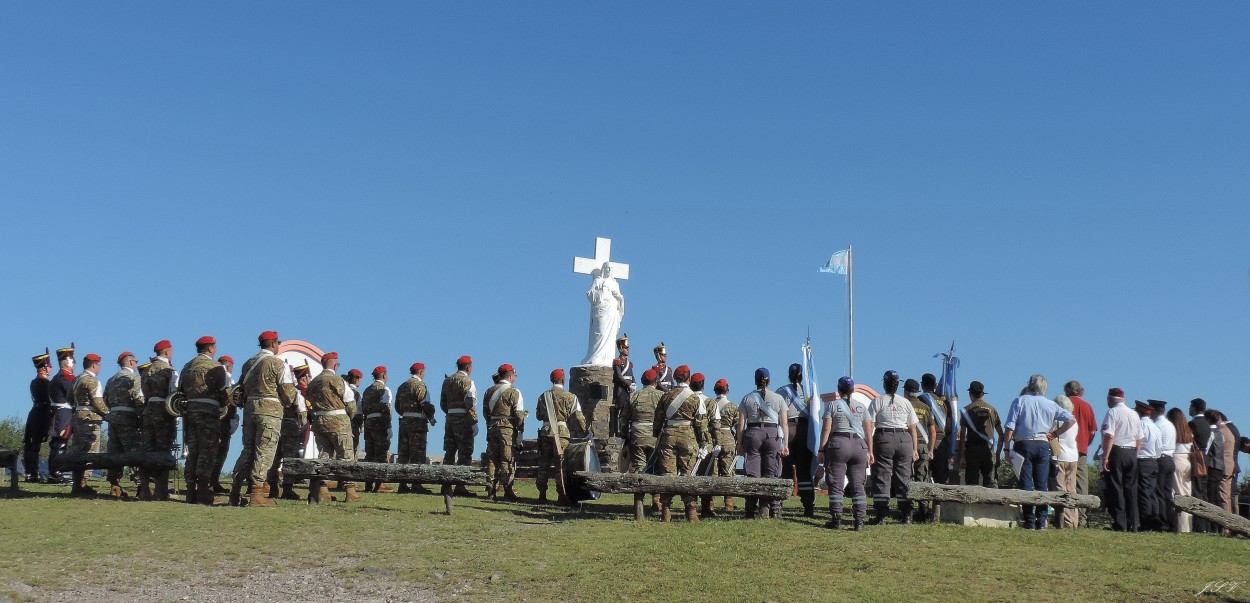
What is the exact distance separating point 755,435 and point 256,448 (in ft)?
19.2

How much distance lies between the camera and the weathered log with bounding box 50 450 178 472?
13.8 meters

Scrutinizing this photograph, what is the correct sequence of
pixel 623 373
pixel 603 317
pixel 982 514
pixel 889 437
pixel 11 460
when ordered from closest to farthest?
pixel 889 437, pixel 982 514, pixel 11 460, pixel 623 373, pixel 603 317

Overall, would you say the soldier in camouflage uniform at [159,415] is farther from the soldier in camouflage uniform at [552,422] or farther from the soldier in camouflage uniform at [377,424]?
the soldier in camouflage uniform at [552,422]

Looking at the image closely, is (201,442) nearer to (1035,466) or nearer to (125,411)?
(125,411)

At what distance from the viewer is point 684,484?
41.3 ft

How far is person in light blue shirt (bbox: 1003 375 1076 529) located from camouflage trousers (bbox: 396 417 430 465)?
809cm

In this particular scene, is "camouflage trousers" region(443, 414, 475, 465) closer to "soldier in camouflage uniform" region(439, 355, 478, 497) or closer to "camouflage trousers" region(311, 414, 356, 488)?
"soldier in camouflage uniform" region(439, 355, 478, 497)

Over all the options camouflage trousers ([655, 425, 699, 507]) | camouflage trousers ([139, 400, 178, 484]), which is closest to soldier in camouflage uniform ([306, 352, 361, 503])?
camouflage trousers ([139, 400, 178, 484])

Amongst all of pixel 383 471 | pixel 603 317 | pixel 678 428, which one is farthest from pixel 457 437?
pixel 603 317

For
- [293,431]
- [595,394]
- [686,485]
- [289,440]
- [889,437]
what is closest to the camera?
[686,485]

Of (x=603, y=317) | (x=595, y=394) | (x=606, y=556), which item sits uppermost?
(x=603, y=317)

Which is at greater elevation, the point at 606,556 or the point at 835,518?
the point at 835,518

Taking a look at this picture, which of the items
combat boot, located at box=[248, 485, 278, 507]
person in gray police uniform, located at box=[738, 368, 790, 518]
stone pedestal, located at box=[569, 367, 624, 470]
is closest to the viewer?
combat boot, located at box=[248, 485, 278, 507]

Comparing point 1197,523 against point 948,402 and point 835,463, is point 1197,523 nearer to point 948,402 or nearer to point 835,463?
point 948,402
